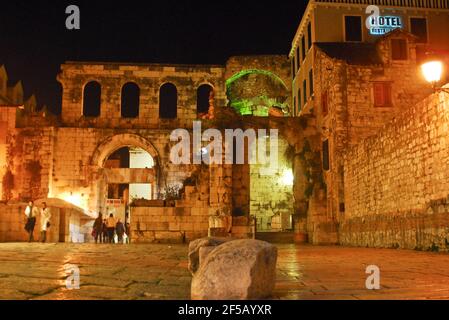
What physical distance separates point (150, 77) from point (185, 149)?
4908 mm

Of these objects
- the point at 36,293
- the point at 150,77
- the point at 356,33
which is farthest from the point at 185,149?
the point at 36,293

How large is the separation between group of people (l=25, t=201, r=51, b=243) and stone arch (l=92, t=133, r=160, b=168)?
9.06 m

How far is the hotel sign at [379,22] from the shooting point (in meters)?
22.7

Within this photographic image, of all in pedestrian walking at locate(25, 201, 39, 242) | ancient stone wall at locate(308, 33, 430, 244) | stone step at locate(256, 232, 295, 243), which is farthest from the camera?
stone step at locate(256, 232, 295, 243)

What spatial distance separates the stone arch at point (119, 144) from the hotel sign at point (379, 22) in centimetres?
1314

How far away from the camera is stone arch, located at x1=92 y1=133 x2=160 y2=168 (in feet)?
87.8

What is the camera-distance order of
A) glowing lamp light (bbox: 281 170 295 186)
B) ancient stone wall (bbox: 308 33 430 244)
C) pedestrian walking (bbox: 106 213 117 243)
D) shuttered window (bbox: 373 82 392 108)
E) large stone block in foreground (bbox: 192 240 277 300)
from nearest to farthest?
large stone block in foreground (bbox: 192 240 277 300) < ancient stone wall (bbox: 308 33 430 244) < shuttered window (bbox: 373 82 392 108) < pedestrian walking (bbox: 106 213 117 243) < glowing lamp light (bbox: 281 170 295 186)

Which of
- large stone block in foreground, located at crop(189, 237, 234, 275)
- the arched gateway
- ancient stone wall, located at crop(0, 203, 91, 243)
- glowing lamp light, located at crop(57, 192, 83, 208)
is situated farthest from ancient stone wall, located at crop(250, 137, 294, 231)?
large stone block in foreground, located at crop(189, 237, 234, 275)

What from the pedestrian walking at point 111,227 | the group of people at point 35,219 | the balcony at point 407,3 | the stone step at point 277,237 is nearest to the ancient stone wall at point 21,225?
the group of people at point 35,219

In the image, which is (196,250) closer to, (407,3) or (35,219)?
(35,219)

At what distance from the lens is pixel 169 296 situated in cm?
446

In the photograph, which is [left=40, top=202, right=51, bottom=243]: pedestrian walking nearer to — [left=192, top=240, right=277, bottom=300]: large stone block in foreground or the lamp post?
the lamp post
